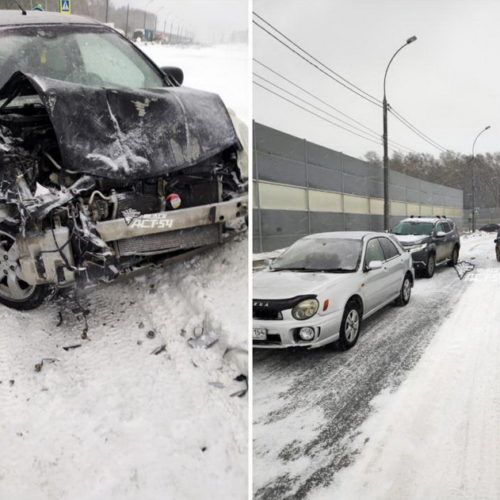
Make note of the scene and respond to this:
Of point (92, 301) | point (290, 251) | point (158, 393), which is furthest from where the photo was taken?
point (92, 301)

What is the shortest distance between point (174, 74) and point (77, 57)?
0.44 metres

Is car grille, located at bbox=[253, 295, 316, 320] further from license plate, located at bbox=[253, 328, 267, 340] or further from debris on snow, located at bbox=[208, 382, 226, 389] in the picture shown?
debris on snow, located at bbox=[208, 382, 226, 389]

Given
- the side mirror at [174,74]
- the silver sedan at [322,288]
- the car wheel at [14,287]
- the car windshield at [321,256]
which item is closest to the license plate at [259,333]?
the silver sedan at [322,288]

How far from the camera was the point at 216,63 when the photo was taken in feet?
5.41

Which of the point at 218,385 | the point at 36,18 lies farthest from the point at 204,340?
the point at 36,18

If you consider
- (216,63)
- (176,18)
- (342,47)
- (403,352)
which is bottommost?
(403,352)

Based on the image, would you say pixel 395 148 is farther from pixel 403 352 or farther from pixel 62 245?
pixel 62 245

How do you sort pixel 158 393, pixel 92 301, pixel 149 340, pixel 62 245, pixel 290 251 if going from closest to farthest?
pixel 290 251 → pixel 158 393 → pixel 62 245 → pixel 149 340 → pixel 92 301

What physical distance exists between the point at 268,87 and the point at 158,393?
95 centimetres

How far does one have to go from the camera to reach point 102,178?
1692mm

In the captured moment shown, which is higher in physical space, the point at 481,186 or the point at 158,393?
the point at 481,186

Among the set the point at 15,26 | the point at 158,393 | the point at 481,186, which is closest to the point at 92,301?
the point at 158,393

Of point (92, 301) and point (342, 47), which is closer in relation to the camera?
point (342, 47)

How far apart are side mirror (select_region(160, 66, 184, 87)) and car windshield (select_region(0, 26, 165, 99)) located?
0.04 meters
